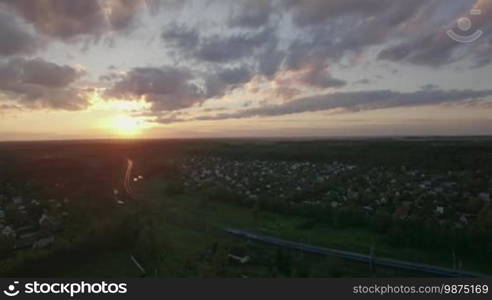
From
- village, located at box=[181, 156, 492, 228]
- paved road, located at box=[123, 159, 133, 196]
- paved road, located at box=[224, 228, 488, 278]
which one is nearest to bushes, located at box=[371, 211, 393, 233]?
village, located at box=[181, 156, 492, 228]

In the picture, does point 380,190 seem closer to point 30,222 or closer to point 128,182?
point 30,222

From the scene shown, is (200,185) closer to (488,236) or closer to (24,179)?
(24,179)

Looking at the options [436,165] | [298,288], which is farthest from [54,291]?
[436,165]

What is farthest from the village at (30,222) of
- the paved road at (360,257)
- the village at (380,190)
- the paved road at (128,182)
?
the village at (380,190)

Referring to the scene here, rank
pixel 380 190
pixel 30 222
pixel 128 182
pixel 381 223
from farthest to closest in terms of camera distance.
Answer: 1. pixel 128 182
2. pixel 380 190
3. pixel 30 222
4. pixel 381 223

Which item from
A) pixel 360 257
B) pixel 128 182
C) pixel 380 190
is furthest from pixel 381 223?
pixel 128 182

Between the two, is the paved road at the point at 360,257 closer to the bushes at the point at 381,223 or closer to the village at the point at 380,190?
the bushes at the point at 381,223
